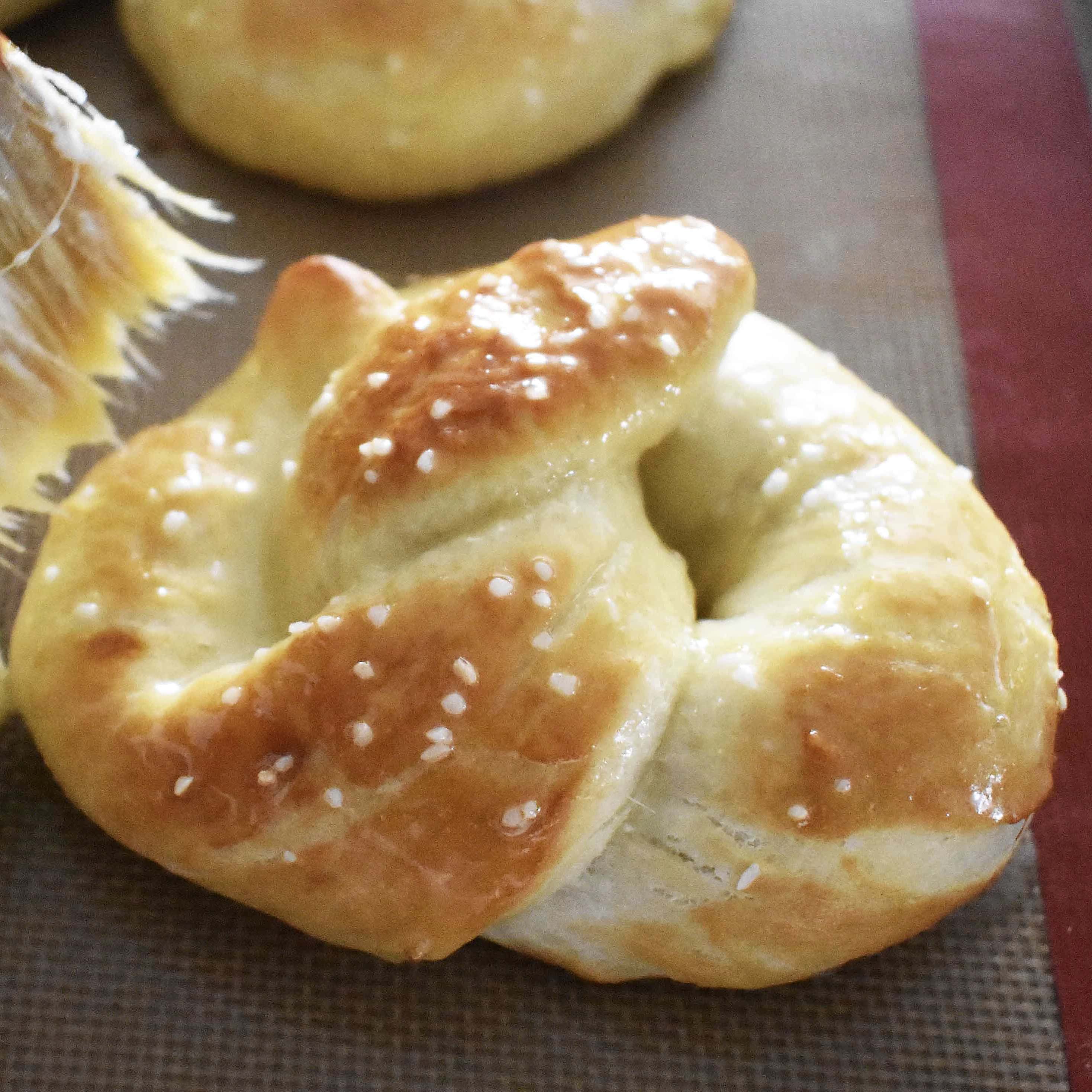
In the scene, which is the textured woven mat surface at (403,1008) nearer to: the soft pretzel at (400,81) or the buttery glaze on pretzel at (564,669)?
the buttery glaze on pretzel at (564,669)

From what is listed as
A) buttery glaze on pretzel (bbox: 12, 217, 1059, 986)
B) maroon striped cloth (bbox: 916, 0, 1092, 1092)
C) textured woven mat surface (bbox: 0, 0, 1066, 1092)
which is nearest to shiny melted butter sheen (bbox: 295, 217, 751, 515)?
buttery glaze on pretzel (bbox: 12, 217, 1059, 986)

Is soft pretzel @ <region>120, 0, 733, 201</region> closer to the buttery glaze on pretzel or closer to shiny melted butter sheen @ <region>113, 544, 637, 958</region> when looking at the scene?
the buttery glaze on pretzel

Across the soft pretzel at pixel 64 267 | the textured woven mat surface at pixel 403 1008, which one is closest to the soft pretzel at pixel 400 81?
the soft pretzel at pixel 64 267

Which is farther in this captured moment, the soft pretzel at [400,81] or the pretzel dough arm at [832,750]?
the soft pretzel at [400,81]

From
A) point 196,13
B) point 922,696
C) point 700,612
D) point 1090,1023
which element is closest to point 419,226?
point 196,13

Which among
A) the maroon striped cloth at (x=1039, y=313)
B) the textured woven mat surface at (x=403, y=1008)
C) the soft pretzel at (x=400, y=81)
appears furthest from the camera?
the soft pretzel at (x=400, y=81)

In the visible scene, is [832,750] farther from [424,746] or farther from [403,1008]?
[403,1008]
